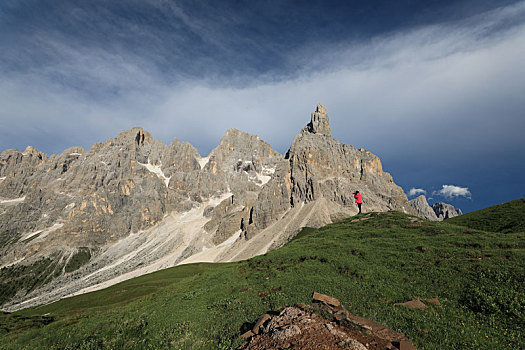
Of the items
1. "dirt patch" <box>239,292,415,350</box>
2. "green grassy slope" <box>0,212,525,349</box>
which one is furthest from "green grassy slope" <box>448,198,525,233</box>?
"dirt patch" <box>239,292,415,350</box>

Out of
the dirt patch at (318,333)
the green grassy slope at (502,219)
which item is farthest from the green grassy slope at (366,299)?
the green grassy slope at (502,219)

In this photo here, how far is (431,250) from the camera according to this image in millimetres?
25938

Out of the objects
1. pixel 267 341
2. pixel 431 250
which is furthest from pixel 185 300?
pixel 431 250

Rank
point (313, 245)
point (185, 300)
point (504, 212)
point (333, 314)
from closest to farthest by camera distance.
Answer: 1. point (333, 314)
2. point (185, 300)
3. point (313, 245)
4. point (504, 212)

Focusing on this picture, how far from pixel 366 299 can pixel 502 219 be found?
42.9 meters

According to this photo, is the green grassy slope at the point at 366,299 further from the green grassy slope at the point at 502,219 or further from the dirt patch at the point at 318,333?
the green grassy slope at the point at 502,219

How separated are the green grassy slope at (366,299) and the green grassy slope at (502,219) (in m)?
14.4

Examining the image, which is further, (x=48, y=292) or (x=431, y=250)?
(x=48, y=292)

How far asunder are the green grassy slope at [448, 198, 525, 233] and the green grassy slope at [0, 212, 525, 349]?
14.4 m

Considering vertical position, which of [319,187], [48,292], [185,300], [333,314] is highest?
[319,187]

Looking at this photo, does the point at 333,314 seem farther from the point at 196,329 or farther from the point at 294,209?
the point at 294,209

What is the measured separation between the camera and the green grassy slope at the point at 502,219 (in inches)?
1549

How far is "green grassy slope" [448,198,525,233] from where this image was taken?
39.3 metres

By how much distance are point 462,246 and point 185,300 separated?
2917 cm
